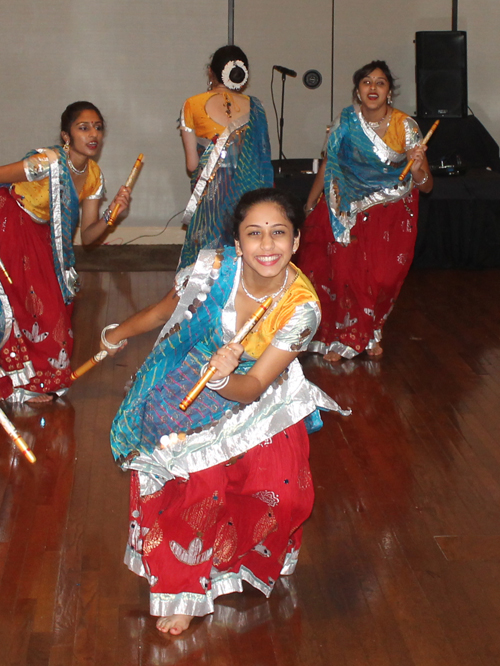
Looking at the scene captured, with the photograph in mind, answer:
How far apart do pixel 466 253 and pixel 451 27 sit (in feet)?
6.54

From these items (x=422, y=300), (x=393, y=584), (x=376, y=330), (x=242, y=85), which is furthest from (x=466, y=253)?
(x=393, y=584)

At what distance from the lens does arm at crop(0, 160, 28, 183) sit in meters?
3.21

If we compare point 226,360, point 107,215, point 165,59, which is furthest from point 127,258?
point 226,360

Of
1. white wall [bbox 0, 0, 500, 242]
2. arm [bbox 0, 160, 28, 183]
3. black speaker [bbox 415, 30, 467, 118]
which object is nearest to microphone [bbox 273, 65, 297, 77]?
white wall [bbox 0, 0, 500, 242]

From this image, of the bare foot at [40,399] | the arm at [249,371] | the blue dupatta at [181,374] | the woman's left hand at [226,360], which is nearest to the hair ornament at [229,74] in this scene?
the bare foot at [40,399]

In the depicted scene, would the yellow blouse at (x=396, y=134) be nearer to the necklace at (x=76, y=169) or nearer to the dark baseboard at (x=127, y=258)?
the necklace at (x=76, y=169)

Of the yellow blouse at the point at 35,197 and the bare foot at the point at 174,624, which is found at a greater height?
the yellow blouse at the point at 35,197

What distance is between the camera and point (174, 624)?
2.11 meters

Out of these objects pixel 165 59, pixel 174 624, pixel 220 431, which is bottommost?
pixel 174 624

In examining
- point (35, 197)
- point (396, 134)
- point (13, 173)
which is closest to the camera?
point (13, 173)

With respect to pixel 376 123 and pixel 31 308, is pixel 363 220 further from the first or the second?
pixel 31 308

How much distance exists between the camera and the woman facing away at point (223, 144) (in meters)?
3.97

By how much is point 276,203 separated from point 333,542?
1.05 m

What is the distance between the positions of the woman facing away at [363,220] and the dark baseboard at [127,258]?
5.65 feet
